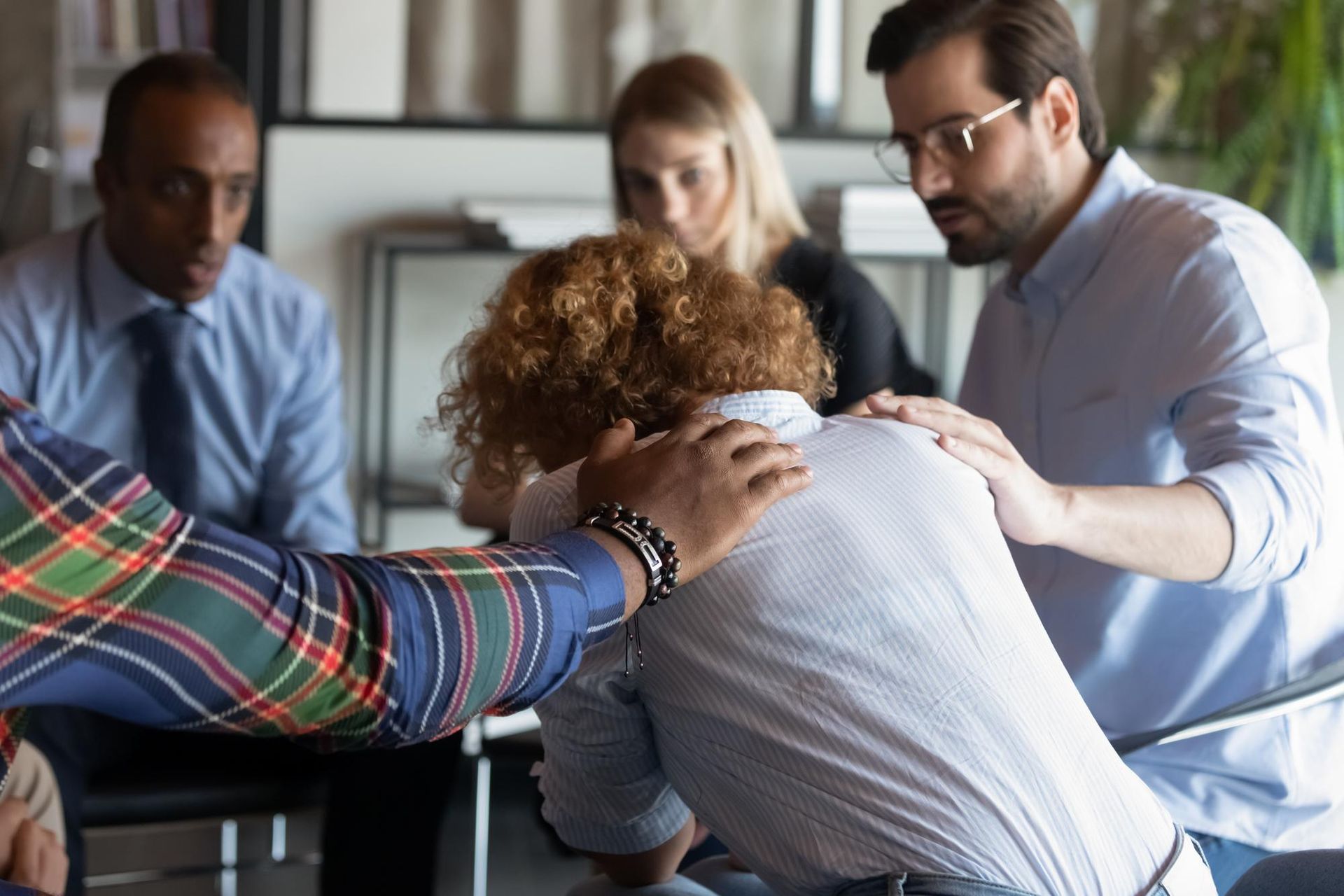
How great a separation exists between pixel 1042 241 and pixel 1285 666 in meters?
0.61

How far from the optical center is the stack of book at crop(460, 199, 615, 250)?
3180 millimetres

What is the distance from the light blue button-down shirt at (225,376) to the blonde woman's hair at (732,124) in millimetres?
687

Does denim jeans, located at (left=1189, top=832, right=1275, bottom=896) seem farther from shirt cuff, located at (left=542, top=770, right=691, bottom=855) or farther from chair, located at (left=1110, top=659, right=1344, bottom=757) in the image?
shirt cuff, located at (left=542, top=770, right=691, bottom=855)

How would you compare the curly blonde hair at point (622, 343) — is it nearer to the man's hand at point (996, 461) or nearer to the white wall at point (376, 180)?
the man's hand at point (996, 461)

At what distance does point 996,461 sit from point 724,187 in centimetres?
140

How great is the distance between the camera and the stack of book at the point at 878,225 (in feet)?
10.6

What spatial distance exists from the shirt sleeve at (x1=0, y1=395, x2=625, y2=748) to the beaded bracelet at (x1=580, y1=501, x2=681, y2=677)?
0.19ft

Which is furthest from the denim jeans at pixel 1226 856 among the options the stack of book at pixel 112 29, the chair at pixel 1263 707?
the stack of book at pixel 112 29

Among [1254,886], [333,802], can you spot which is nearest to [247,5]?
[333,802]

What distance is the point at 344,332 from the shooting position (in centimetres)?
344

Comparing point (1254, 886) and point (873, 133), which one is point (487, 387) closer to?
point (1254, 886)

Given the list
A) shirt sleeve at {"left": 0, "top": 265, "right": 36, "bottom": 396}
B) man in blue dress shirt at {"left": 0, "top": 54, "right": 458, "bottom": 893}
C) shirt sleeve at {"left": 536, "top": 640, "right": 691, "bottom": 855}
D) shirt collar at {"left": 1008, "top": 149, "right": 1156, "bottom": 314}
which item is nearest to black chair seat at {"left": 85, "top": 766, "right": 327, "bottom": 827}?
man in blue dress shirt at {"left": 0, "top": 54, "right": 458, "bottom": 893}

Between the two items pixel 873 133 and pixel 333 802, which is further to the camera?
pixel 873 133

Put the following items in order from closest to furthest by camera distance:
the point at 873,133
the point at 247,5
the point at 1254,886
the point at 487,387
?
the point at 1254,886
the point at 487,387
the point at 247,5
the point at 873,133
